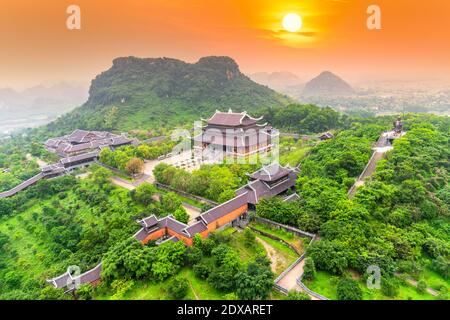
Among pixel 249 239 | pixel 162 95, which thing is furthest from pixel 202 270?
pixel 162 95

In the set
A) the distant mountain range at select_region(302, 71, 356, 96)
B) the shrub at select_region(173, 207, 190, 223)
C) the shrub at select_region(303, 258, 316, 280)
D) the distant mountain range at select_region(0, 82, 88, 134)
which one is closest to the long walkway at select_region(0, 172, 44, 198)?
the shrub at select_region(173, 207, 190, 223)

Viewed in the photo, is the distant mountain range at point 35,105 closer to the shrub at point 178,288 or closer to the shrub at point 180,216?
the shrub at point 180,216

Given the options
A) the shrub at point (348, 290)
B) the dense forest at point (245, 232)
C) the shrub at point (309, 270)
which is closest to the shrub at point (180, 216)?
the dense forest at point (245, 232)

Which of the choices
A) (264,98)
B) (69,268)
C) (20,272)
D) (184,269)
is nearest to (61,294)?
(69,268)

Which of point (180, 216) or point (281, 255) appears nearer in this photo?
point (281, 255)

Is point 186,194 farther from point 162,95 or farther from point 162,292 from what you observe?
point 162,95

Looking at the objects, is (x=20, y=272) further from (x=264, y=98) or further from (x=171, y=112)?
(x=264, y=98)
